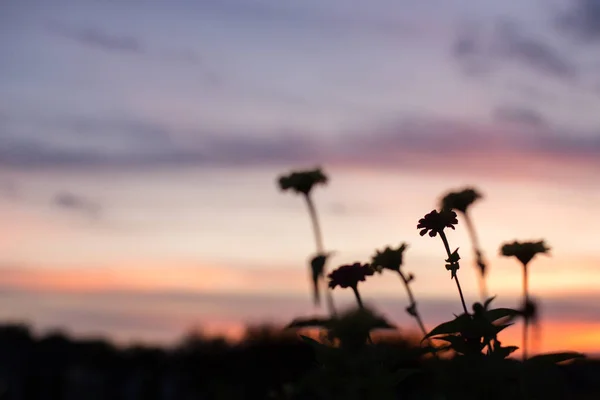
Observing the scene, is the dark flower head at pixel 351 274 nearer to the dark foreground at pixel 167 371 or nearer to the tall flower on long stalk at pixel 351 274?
the tall flower on long stalk at pixel 351 274

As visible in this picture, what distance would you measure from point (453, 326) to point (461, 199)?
377cm

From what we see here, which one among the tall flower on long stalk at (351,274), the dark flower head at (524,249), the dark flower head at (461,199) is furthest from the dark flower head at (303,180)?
the tall flower on long stalk at (351,274)

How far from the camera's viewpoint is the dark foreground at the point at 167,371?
1748 cm

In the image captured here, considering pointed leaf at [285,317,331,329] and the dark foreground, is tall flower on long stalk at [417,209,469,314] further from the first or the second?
the dark foreground

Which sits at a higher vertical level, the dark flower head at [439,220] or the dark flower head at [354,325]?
the dark flower head at [439,220]

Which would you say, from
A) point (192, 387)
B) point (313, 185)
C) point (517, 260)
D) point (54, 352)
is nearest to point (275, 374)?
point (192, 387)

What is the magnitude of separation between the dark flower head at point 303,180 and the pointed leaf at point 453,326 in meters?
3.69

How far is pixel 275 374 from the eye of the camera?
18.6m

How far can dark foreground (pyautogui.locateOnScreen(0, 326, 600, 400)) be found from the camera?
17.5m

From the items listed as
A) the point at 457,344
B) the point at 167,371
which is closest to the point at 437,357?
the point at 457,344

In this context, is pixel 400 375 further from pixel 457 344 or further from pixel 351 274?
pixel 351 274

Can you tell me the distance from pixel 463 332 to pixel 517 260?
230cm

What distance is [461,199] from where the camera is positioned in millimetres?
7117

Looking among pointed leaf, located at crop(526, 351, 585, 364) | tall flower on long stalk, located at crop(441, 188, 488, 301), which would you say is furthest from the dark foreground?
pointed leaf, located at crop(526, 351, 585, 364)
